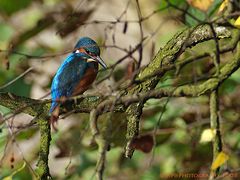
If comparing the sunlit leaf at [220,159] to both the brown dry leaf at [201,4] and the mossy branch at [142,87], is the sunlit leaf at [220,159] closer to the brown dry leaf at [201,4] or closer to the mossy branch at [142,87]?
the mossy branch at [142,87]

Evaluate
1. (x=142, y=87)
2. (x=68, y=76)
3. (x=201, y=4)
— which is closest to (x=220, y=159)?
(x=142, y=87)

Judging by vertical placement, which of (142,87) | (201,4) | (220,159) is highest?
(201,4)

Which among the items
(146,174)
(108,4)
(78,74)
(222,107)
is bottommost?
(146,174)

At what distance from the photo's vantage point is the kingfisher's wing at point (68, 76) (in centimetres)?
423

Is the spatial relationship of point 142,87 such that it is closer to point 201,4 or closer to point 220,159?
point 201,4

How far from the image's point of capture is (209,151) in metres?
4.90

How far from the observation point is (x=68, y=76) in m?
4.56

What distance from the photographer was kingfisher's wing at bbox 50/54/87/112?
4.23m

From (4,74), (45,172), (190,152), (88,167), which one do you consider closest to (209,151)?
(190,152)

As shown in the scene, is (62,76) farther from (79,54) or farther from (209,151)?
(209,151)

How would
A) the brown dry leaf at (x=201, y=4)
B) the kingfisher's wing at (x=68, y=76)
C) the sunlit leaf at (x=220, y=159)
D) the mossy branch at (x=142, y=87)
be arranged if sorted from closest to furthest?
the sunlit leaf at (x=220, y=159)
the mossy branch at (x=142, y=87)
the brown dry leaf at (x=201, y=4)
the kingfisher's wing at (x=68, y=76)

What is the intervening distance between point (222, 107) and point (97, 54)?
3.69ft

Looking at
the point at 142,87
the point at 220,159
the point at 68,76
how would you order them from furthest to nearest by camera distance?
1. the point at 68,76
2. the point at 142,87
3. the point at 220,159

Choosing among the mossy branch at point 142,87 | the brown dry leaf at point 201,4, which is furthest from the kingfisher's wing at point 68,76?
the brown dry leaf at point 201,4
